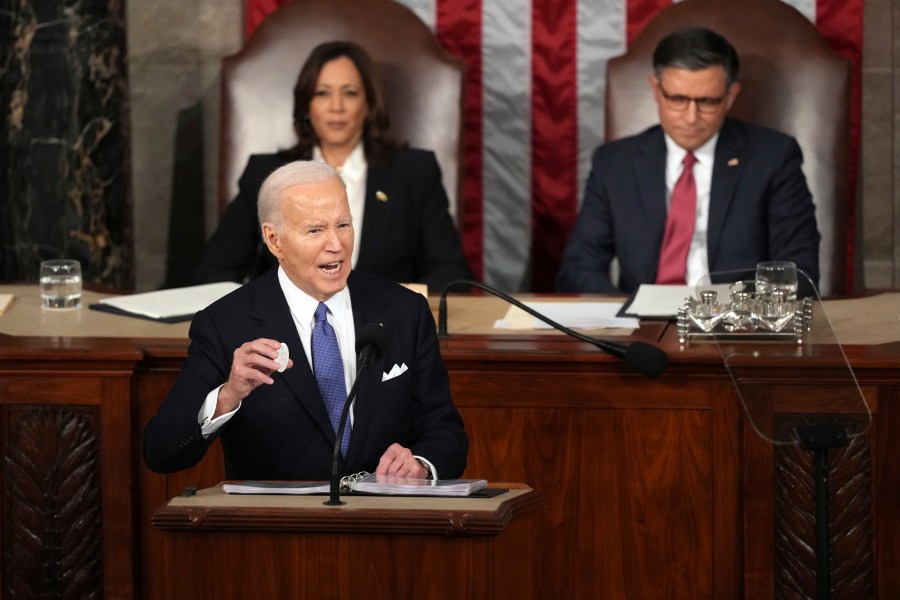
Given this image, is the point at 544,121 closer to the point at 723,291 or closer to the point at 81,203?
the point at 81,203

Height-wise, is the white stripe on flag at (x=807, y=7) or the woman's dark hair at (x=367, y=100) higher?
the white stripe on flag at (x=807, y=7)

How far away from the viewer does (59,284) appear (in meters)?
4.23

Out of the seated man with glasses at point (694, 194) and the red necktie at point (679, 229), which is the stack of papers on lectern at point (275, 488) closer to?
the seated man with glasses at point (694, 194)

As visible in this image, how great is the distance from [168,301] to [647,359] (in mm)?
1431

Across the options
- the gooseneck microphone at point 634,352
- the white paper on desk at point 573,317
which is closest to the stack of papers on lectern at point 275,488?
the gooseneck microphone at point 634,352

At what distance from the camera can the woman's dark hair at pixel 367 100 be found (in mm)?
5305

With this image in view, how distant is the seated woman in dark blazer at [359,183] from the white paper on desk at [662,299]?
3.46 feet

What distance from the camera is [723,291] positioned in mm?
3727

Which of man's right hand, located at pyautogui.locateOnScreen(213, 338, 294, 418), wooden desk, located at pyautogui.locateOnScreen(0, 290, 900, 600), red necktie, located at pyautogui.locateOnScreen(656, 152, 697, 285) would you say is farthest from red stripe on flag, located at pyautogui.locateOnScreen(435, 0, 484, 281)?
man's right hand, located at pyautogui.locateOnScreen(213, 338, 294, 418)

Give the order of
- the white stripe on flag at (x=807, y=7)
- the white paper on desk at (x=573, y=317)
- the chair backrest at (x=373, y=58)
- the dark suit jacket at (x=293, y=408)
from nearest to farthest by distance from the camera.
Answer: the dark suit jacket at (x=293, y=408) → the white paper on desk at (x=573, y=317) → the chair backrest at (x=373, y=58) → the white stripe on flag at (x=807, y=7)

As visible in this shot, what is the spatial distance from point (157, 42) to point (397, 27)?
116 cm

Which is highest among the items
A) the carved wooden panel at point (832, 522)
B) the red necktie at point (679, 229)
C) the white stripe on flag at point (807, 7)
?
the white stripe on flag at point (807, 7)

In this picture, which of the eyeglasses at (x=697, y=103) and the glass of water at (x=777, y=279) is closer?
the glass of water at (x=777, y=279)

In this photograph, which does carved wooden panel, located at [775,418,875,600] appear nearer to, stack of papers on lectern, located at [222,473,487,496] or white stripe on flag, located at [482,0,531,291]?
stack of papers on lectern, located at [222,473,487,496]
